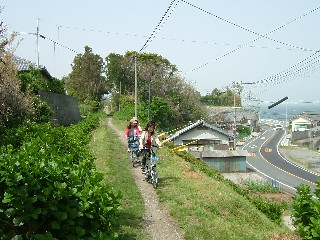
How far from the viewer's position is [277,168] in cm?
5878

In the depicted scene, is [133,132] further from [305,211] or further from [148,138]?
[305,211]

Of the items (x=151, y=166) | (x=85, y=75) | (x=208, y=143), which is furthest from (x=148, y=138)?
(x=85, y=75)

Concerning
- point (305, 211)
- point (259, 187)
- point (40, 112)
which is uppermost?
point (40, 112)

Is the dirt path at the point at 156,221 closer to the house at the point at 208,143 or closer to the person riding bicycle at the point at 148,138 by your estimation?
the person riding bicycle at the point at 148,138

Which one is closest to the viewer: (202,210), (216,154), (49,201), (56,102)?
(49,201)

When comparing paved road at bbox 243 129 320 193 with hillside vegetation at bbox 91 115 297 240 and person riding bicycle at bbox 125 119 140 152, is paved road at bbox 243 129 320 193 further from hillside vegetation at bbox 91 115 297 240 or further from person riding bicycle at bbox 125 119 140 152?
hillside vegetation at bbox 91 115 297 240

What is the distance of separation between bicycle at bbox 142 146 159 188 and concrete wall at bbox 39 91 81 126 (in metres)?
11.8

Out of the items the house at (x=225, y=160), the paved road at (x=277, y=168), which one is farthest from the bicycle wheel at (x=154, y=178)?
the paved road at (x=277, y=168)

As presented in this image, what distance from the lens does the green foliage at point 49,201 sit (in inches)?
183

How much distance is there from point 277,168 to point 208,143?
2352cm

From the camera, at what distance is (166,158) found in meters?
17.4

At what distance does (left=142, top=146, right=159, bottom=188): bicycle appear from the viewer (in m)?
11.4

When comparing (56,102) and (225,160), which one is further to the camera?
(225,160)

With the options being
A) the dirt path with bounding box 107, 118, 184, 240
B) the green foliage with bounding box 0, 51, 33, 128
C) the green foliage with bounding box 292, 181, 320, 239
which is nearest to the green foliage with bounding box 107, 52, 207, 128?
the green foliage with bounding box 0, 51, 33, 128
